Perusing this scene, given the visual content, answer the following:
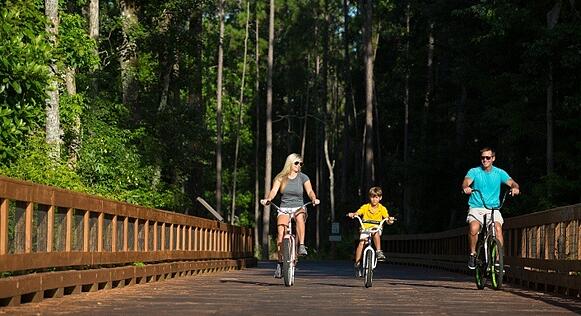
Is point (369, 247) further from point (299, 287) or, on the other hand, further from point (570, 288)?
point (570, 288)

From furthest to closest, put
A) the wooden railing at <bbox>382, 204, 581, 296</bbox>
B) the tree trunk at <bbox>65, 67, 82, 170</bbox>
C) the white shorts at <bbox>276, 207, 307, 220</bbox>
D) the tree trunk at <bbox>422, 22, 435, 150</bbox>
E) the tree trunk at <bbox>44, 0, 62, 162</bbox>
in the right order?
the tree trunk at <bbox>422, 22, 435, 150</bbox>
the tree trunk at <bbox>65, 67, 82, 170</bbox>
the tree trunk at <bbox>44, 0, 62, 162</bbox>
the white shorts at <bbox>276, 207, 307, 220</bbox>
the wooden railing at <bbox>382, 204, 581, 296</bbox>

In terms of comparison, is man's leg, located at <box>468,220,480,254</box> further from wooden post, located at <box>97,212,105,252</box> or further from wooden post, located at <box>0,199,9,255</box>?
wooden post, located at <box>0,199,9,255</box>

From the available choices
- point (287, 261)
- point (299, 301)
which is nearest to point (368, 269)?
point (287, 261)

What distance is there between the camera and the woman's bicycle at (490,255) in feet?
61.9

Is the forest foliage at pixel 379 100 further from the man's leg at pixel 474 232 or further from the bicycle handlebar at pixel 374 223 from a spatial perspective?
the man's leg at pixel 474 232

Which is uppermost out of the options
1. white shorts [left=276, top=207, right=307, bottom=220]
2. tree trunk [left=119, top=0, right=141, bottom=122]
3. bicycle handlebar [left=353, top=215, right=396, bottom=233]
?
tree trunk [left=119, top=0, right=141, bottom=122]

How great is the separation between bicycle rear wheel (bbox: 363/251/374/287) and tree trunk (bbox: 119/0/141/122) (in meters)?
25.4

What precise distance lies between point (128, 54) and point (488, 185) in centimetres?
2748

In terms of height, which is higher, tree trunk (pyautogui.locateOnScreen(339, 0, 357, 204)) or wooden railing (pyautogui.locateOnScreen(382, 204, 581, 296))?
tree trunk (pyautogui.locateOnScreen(339, 0, 357, 204))

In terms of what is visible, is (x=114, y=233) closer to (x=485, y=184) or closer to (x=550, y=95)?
(x=485, y=184)

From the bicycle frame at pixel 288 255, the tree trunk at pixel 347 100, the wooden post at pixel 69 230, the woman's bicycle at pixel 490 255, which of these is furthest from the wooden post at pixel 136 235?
the tree trunk at pixel 347 100

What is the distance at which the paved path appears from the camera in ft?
43.3

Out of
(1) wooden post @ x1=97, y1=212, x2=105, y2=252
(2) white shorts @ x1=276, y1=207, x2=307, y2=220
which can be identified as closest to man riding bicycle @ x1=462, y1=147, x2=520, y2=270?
(2) white shorts @ x1=276, y1=207, x2=307, y2=220

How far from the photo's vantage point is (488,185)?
63.5ft
